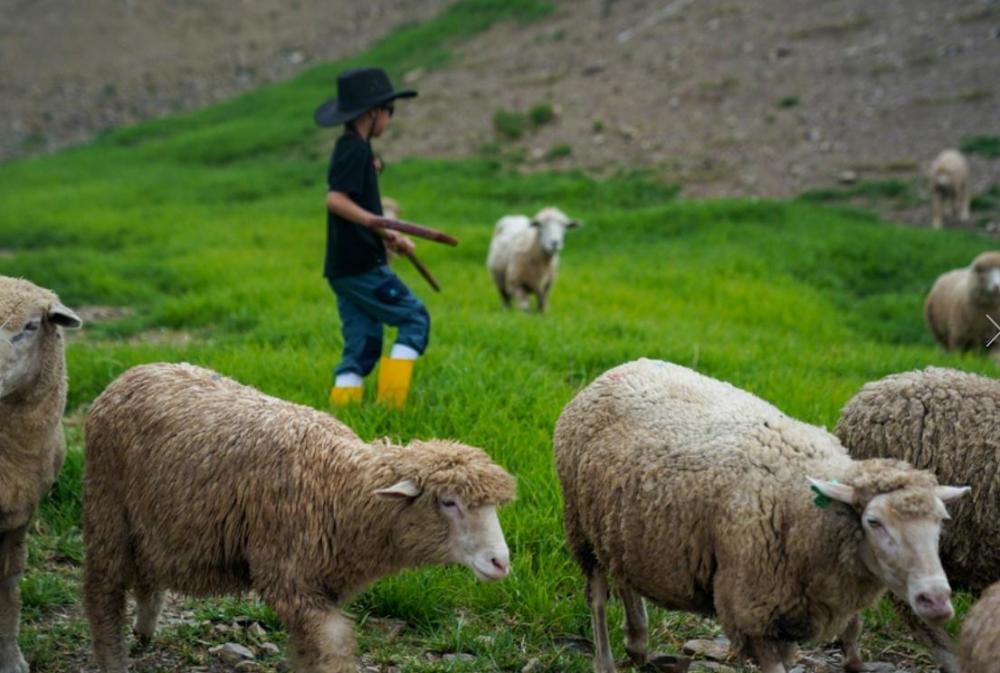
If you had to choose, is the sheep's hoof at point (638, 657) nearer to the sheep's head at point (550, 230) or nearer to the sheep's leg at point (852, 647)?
the sheep's leg at point (852, 647)

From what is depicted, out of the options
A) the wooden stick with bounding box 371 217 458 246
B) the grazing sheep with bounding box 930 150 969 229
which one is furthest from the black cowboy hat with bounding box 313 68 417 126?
the grazing sheep with bounding box 930 150 969 229

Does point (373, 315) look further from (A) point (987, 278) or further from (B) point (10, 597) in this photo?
(A) point (987, 278)

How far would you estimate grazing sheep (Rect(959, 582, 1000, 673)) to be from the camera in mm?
3684

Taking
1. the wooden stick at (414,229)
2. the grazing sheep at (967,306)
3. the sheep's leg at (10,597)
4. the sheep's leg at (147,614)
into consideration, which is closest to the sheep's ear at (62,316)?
the sheep's leg at (10,597)

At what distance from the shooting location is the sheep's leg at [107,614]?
181 inches

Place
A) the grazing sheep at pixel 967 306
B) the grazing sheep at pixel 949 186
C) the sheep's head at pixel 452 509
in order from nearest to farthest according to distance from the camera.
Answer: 1. the sheep's head at pixel 452 509
2. the grazing sheep at pixel 967 306
3. the grazing sheep at pixel 949 186

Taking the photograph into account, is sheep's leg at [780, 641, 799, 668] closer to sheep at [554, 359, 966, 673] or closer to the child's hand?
sheep at [554, 359, 966, 673]

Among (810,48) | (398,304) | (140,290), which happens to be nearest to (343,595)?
(398,304)

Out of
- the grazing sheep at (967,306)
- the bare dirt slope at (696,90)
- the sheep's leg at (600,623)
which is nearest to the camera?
the sheep's leg at (600,623)

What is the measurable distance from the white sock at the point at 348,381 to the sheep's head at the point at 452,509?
280 centimetres

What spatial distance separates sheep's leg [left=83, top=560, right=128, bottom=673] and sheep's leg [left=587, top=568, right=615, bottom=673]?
1.81m

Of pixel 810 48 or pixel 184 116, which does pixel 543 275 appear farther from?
pixel 184 116

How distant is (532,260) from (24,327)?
7.43 m

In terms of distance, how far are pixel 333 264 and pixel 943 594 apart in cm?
423
